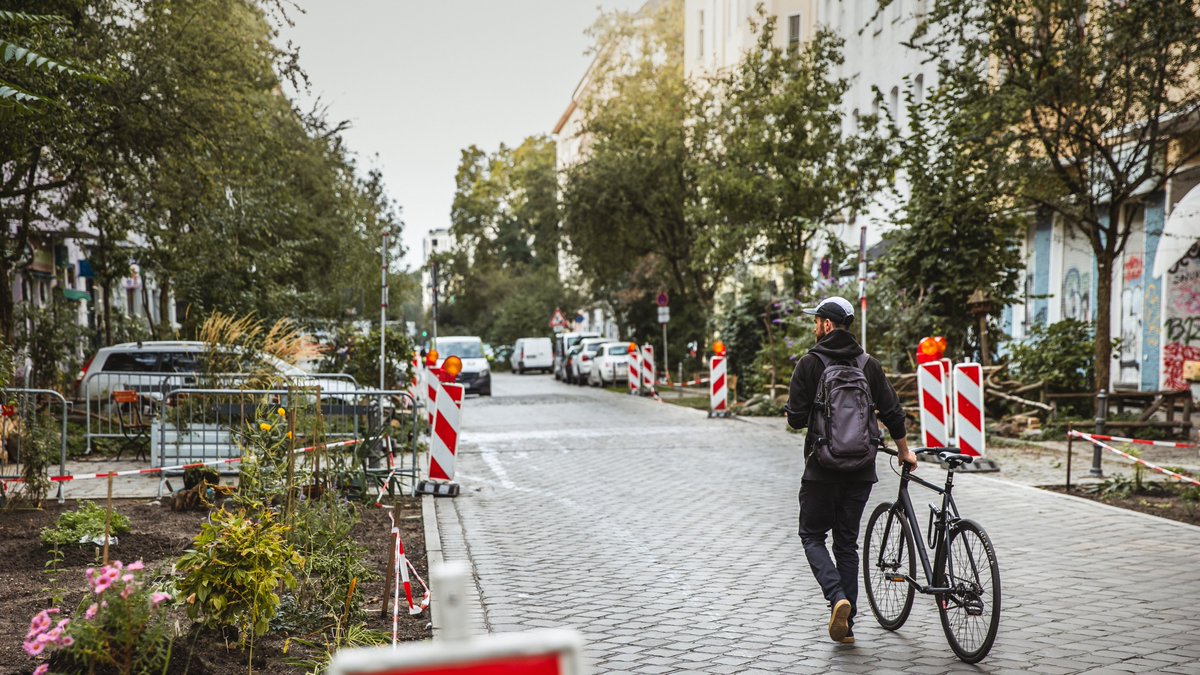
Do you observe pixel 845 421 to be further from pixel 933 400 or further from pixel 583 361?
pixel 583 361

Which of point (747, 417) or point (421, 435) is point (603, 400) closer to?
point (747, 417)

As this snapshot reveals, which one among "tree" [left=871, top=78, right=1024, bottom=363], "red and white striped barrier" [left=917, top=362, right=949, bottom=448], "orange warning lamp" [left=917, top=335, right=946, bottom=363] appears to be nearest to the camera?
"red and white striped barrier" [left=917, top=362, right=949, bottom=448]

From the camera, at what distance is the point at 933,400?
49.0 feet

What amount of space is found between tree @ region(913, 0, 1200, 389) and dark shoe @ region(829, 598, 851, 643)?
39.7ft

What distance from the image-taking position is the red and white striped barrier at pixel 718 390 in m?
24.8

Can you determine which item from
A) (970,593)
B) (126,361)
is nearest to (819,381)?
(970,593)

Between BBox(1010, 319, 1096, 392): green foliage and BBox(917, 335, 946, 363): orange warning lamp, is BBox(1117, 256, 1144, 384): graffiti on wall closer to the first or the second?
BBox(1010, 319, 1096, 392): green foliage

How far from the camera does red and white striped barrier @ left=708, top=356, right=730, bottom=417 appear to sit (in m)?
24.8

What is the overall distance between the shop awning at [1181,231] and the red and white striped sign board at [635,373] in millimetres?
17698

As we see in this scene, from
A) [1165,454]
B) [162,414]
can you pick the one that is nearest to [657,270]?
[1165,454]

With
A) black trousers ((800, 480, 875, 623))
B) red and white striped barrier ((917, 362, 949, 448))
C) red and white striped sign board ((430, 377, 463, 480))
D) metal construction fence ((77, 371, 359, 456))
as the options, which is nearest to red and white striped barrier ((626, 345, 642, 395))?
metal construction fence ((77, 371, 359, 456))

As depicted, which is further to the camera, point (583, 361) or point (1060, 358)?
point (583, 361)

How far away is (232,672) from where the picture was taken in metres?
5.54

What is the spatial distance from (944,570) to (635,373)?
1197 inches
